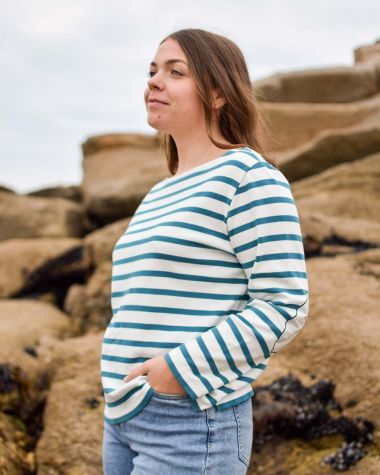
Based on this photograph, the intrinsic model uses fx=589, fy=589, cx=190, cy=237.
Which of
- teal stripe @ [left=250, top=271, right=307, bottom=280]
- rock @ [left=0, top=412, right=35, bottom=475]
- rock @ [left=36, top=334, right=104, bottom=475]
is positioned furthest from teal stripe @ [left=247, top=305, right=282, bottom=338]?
rock @ [left=0, top=412, right=35, bottom=475]

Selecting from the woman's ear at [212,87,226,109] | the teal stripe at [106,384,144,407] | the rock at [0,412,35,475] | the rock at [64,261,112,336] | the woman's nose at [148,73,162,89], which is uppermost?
the woman's nose at [148,73,162,89]

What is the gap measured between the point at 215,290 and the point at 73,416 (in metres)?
2.74

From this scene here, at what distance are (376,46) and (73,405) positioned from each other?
11.2m

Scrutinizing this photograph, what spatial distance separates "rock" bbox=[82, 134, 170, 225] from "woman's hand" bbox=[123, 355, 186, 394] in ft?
29.4

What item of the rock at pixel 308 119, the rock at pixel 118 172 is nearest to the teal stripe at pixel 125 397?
the rock at pixel 118 172

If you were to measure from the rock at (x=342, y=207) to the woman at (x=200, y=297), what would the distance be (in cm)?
394

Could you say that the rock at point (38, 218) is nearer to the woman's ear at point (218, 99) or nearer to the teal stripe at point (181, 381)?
the woman's ear at point (218, 99)

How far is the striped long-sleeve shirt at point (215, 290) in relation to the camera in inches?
84.7

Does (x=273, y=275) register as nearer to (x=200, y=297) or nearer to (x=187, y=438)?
(x=200, y=297)

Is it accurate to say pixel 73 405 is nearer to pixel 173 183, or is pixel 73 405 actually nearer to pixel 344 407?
pixel 344 407

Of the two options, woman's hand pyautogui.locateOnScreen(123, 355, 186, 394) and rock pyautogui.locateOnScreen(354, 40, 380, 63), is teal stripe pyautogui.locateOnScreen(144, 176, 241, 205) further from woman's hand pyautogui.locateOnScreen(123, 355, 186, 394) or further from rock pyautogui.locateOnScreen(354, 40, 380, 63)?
rock pyautogui.locateOnScreen(354, 40, 380, 63)

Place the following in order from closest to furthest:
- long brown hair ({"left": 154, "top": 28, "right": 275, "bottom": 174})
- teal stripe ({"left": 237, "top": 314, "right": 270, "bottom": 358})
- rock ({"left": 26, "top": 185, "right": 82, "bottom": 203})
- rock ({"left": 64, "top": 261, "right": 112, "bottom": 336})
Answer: teal stripe ({"left": 237, "top": 314, "right": 270, "bottom": 358}) < long brown hair ({"left": 154, "top": 28, "right": 275, "bottom": 174}) < rock ({"left": 64, "top": 261, "right": 112, "bottom": 336}) < rock ({"left": 26, "top": 185, "right": 82, "bottom": 203})

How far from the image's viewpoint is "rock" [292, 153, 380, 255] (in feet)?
21.3

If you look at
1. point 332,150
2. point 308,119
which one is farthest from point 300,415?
point 308,119
